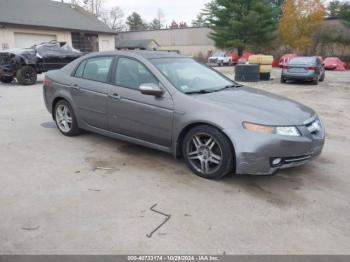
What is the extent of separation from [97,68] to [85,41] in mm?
28667

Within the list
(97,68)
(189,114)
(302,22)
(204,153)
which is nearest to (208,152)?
(204,153)

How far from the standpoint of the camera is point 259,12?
123 feet

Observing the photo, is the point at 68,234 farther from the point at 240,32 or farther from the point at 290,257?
the point at 240,32

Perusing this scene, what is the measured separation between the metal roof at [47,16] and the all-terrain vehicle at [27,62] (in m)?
11.1

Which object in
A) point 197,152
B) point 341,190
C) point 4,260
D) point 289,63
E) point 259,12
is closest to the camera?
point 4,260

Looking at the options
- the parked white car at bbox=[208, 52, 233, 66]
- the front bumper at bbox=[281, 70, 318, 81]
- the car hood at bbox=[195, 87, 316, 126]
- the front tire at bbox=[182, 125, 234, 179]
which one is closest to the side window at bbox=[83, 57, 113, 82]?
the car hood at bbox=[195, 87, 316, 126]

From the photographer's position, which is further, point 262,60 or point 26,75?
point 262,60

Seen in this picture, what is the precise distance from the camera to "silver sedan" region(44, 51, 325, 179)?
3.74 meters

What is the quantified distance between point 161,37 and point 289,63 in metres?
44.1

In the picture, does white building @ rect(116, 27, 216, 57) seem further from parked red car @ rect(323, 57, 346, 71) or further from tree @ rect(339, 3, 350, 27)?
parked red car @ rect(323, 57, 346, 71)

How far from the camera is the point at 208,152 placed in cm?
404

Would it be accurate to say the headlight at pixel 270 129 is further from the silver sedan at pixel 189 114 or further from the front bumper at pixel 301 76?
the front bumper at pixel 301 76

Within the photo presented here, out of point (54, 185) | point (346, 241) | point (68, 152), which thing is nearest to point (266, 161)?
point (346, 241)

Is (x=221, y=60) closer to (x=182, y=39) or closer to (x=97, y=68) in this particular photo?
(x=182, y=39)
